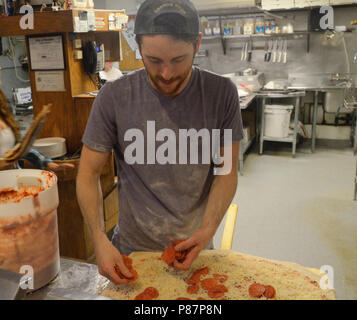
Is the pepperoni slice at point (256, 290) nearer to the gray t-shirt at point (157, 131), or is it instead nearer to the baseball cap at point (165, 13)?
→ the gray t-shirt at point (157, 131)

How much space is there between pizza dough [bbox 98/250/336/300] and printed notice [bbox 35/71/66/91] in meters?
1.62

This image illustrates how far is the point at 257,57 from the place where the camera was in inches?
257

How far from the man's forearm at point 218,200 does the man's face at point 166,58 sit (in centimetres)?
42

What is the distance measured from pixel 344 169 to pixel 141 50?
14.7 ft

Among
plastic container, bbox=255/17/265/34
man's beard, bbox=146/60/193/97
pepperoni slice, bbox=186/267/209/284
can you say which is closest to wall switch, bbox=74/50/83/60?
man's beard, bbox=146/60/193/97

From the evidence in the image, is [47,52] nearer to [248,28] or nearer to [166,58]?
[166,58]

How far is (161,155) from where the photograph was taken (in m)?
1.34

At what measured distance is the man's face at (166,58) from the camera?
43.1 inches

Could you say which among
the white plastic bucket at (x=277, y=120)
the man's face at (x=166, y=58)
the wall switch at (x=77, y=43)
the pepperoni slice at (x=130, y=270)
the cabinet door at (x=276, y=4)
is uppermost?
Answer: the cabinet door at (x=276, y=4)

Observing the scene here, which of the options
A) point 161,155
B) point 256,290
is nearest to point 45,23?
point 161,155

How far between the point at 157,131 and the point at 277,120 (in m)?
4.44

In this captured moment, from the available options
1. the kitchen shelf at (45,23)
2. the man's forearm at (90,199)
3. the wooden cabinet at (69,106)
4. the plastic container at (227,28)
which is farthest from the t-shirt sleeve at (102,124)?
the plastic container at (227,28)

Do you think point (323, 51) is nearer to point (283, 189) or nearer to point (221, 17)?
point (221, 17)

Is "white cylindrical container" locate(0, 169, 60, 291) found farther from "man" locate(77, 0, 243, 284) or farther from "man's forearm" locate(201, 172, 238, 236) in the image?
"man's forearm" locate(201, 172, 238, 236)
